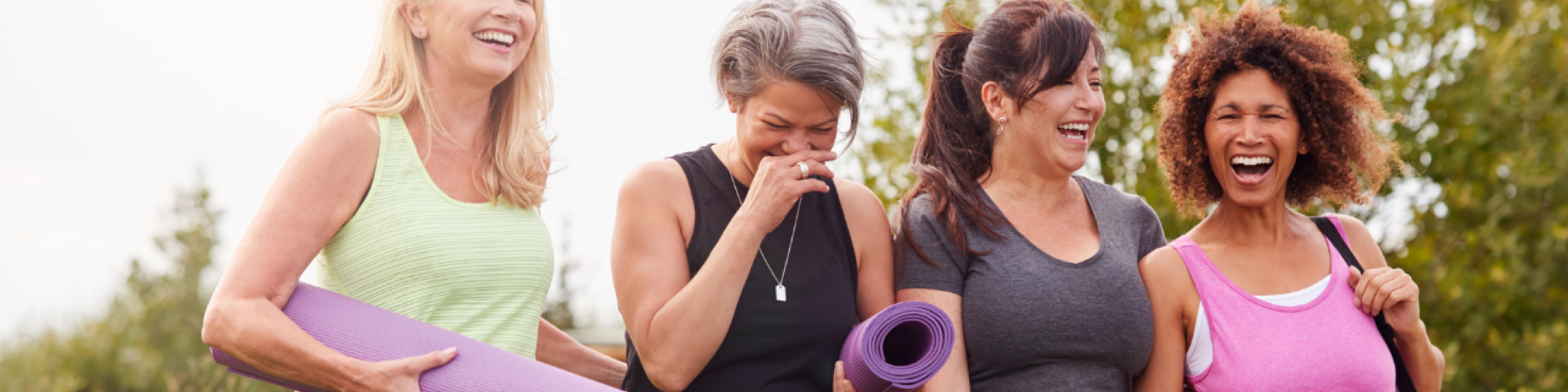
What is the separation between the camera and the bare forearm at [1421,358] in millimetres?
2504

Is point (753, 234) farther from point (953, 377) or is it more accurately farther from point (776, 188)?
point (953, 377)

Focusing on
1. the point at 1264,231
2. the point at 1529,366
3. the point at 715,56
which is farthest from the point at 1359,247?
the point at 1529,366

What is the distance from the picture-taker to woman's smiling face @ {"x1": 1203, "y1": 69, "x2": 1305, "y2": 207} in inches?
102

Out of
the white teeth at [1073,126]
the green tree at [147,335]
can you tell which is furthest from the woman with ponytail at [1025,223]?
the green tree at [147,335]

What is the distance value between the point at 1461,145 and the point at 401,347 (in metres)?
5.56

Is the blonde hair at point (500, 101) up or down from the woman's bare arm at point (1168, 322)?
up

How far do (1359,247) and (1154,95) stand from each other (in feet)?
7.05

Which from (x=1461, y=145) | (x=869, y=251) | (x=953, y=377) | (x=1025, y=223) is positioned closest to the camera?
(x=953, y=377)

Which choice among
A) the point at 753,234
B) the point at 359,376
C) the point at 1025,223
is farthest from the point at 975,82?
the point at 359,376

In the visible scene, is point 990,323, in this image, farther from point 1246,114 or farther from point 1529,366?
point 1529,366

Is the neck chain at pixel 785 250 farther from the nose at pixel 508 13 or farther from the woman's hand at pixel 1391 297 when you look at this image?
the woman's hand at pixel 1391 297

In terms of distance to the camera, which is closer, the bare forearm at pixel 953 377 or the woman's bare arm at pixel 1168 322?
the bare forearm at pixel 953 377

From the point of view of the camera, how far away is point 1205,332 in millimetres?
2525

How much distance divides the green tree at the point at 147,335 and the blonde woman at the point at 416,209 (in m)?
6.27
